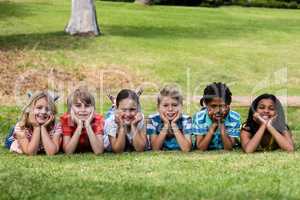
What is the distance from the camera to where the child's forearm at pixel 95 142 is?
28.9 feet

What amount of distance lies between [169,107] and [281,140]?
1.34 m

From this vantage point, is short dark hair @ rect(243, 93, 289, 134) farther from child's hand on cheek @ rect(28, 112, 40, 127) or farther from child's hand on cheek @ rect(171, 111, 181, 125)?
child's hand on cheek @ rect(28, 112, 40, 127)

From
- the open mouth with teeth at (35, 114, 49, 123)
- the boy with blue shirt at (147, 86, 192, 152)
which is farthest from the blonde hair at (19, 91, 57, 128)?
the boy with blue shirt at (147, 86, 192, 152)

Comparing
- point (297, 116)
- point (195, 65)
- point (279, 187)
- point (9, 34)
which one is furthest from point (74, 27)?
point (279, 187)

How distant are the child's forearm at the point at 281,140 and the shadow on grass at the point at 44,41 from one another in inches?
542

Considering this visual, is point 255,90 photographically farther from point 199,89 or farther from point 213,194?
point 213,194

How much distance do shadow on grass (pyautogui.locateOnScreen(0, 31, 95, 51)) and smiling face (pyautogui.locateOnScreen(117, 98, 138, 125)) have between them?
13.2 metres

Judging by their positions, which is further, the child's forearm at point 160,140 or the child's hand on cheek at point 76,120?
the child's forearm at point 160,140

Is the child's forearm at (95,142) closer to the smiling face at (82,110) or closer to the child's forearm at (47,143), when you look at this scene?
the smiling face at (82,110)

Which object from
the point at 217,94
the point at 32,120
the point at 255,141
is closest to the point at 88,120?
the point at 32,120

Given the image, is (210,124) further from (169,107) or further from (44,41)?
(44,41)

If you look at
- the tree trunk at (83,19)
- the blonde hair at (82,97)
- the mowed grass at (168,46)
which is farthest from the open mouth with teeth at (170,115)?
the tree trunk at (83,19)

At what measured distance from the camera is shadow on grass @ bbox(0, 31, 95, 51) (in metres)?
22.1

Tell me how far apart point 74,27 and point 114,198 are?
60.6 feet
